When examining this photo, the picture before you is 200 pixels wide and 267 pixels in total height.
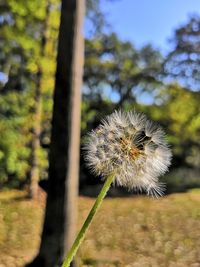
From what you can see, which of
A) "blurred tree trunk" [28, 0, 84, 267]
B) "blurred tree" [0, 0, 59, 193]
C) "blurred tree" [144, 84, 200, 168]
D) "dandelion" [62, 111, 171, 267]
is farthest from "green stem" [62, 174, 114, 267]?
"blurred tree" [144, 84, 200, 168]

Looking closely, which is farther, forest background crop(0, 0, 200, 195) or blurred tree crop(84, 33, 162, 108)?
blurred tree crop(84, 33, 162, 108)

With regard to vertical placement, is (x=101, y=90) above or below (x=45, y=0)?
below

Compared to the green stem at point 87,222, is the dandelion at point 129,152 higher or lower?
higher

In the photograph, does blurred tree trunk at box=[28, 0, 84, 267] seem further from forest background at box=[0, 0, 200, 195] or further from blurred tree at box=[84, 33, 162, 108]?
blurred tree at box=[84, 33, 162, 108]

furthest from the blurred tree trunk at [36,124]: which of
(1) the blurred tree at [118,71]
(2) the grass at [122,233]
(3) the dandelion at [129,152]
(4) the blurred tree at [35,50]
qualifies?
(3) the dandelion at [129,152]

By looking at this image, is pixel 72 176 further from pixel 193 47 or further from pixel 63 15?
pixel 193 47

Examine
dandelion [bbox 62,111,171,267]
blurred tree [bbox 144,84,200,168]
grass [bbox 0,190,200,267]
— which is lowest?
grass [bbox 0,190,200,267]

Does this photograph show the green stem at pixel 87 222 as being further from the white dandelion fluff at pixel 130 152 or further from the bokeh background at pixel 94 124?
the bokeh background at pixel 94 124

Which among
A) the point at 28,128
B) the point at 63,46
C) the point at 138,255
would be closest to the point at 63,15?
the point at 63,46
